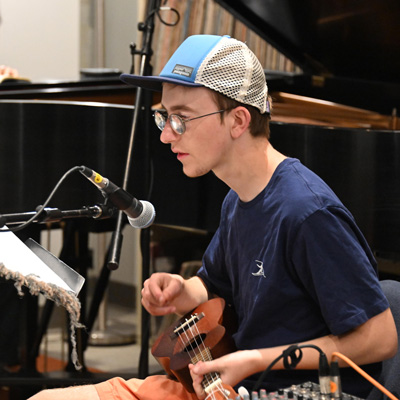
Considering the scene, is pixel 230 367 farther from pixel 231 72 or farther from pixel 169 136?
pixel 231 72

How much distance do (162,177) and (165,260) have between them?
156 cm

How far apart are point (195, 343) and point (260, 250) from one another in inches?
13.0

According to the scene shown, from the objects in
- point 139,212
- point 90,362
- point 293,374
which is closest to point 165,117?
point 139,212

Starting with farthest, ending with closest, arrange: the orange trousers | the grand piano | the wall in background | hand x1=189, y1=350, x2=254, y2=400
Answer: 1. the wall in background
2. the grand piano
3. the orange trousers
4. hand x1=189, y1=350, x2=254, y2=400

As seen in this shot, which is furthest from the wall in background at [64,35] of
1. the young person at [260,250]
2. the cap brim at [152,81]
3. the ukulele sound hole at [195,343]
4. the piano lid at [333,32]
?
the ukulele sound hole at [195,343]

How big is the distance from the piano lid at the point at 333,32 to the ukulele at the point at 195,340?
2.04 meters

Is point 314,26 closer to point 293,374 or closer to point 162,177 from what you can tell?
point 162,177

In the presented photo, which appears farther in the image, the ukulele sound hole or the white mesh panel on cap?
the ukulele sound hole

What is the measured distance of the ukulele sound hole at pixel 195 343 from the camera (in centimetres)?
196

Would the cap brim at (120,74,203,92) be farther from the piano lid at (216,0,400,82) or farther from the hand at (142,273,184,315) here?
the piano lid at (216,0,400,82)

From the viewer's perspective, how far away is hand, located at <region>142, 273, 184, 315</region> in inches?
75.5

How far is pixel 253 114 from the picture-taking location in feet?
6.26

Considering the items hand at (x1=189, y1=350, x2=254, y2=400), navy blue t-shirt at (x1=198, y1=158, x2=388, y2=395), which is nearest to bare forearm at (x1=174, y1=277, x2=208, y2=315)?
navy blue t-shirt at (x1=198, y1=158, x2=388, y2=395)

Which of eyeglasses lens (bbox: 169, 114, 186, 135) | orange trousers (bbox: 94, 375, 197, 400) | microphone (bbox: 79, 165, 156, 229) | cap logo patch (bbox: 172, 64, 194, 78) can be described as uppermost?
cap logo patch (bbox: 172, 64, 194, 78)
